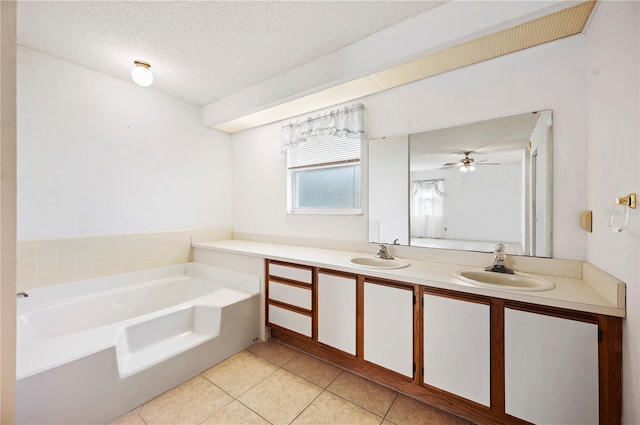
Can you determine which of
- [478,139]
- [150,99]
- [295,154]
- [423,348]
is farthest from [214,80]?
[423,348]

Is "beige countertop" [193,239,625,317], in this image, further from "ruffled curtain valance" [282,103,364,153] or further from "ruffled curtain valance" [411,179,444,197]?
"ruffled curtain valance" [282,103,364,153]

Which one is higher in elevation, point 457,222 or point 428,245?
point 457,222

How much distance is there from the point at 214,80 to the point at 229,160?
47.1 inches

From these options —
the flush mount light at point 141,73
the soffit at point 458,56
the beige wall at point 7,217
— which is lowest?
the beige wall at point 7,217

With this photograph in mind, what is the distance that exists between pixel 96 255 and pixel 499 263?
3450 millimetres

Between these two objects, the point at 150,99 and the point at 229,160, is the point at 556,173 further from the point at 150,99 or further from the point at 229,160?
the point at 150,99

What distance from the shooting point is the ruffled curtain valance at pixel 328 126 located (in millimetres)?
2473

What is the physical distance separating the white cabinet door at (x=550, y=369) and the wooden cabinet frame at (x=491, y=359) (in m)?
0.03

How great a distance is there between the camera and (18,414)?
128 centimetres

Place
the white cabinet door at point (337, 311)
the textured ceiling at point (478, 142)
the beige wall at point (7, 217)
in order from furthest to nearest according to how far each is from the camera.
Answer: the white cabinet door at point (337, 311)
the textured ceiling at point (478, 142)
the beige wall at point (7, 217)

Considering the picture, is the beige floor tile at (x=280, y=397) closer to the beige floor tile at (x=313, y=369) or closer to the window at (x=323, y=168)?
the beige floor tile at (x=313, y=369)

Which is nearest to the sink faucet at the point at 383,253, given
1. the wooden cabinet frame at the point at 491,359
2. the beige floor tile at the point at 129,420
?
the wooden cabinet frame at the point at 491,359

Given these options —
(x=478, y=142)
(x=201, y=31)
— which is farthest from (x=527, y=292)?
(x=201, y=31)

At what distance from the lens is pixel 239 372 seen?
2.03 metres
